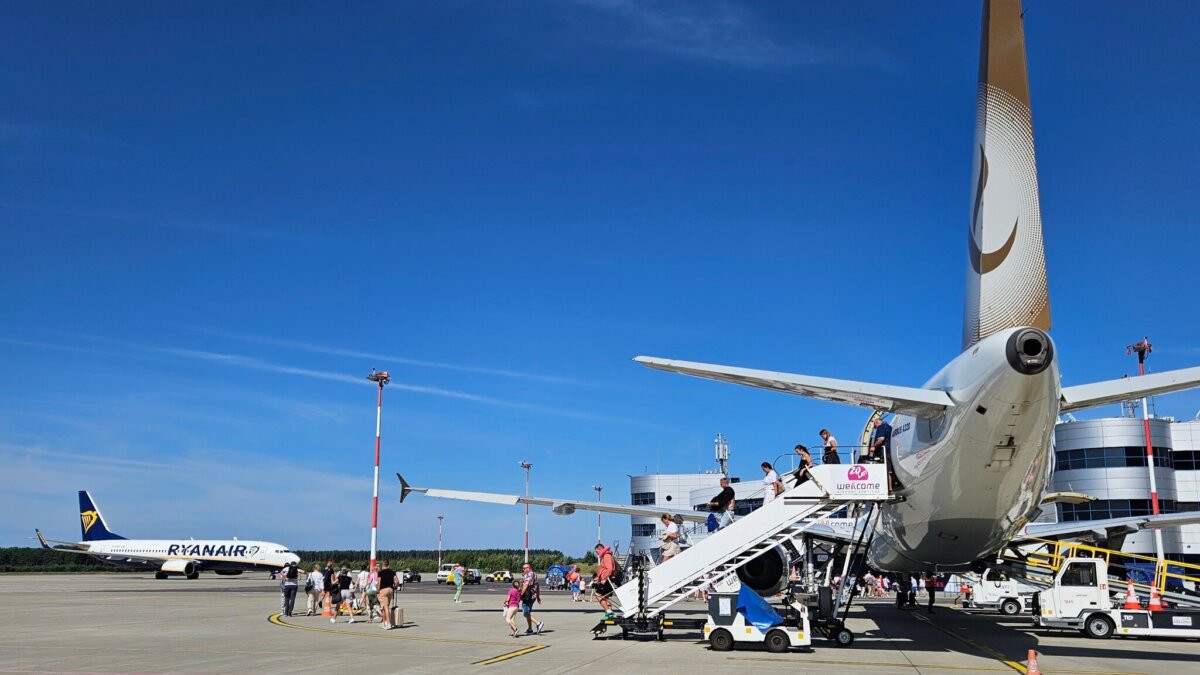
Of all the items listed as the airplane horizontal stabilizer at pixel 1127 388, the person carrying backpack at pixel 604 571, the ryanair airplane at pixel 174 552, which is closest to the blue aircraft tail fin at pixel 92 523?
the ryanair airplane at pixel 174 552

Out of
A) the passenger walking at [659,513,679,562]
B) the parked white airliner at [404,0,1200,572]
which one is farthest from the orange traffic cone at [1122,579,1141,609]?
the passenger walking at [659,513,679,562]

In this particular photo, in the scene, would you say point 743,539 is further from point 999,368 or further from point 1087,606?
point 1087,606

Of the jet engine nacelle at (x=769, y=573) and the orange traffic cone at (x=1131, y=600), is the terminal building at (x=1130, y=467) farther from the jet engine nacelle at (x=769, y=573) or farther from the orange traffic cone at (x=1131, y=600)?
the jet engine nacelle at (x=769, y=573)

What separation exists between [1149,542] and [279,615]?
47521mm

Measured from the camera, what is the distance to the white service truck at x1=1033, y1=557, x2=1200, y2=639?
20594 mm

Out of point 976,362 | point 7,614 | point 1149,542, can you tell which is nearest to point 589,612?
point 7,614

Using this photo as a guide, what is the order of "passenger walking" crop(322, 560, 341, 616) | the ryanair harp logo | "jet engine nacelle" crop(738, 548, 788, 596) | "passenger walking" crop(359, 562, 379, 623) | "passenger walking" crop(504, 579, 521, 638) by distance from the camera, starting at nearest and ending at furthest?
"passenger walking" crop(504, 579, 521, 638)
"jet engine nacelle" crop(738, 548, 788, 596)
"passenger walking" crop(359, 562, 379, 623)
"passenger walking" crop(322, 560, 341, 616)
the ryanair harp logo

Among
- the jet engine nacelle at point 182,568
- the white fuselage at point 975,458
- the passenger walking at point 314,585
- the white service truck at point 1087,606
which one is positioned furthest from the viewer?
the jet engine nacelle at point 182,568

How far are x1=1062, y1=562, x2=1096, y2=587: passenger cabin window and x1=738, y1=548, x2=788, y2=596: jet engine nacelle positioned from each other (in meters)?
6.74

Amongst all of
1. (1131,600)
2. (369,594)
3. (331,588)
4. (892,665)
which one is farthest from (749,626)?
(331,588)

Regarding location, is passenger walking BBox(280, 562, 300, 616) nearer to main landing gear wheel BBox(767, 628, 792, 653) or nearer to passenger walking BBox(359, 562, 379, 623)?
passenger walking BBox(359, 562, 379, 623)

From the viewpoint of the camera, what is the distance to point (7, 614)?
28.4 metres

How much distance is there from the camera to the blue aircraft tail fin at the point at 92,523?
80500 millimetres

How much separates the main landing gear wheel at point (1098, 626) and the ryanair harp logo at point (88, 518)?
83.4 m
